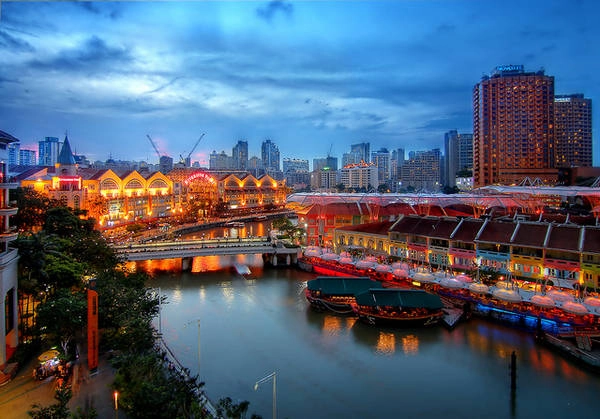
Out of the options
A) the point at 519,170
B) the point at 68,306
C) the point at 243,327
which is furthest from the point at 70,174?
the point at 519,170

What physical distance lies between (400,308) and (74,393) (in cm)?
979

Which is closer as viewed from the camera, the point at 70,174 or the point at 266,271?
the point at 266,271

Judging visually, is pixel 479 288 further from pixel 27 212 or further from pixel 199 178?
pixel 199 178

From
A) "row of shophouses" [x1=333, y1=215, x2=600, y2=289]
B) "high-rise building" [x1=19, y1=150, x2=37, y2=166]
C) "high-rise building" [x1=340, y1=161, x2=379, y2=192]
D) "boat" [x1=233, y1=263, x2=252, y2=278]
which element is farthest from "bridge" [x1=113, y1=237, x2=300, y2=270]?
"high-rise building" [x1=340, y1=161, x2=379, y2=192]

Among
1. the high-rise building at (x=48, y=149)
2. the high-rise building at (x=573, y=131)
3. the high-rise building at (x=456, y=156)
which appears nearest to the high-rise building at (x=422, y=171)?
the high-rise building at (x=456, y=156)

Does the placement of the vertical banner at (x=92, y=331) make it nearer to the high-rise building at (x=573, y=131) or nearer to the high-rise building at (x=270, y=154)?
the high-rise building at (x=573, y=131)

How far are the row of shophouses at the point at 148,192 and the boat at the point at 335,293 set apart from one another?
1657 centimetres

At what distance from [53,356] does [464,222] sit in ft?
53.3

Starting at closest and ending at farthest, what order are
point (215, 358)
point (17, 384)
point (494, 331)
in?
1. point (17, 384)
2. point (215, 358)
3. point (494, 331)

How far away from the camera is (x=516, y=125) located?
50.3m

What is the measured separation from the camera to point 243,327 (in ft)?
47.2

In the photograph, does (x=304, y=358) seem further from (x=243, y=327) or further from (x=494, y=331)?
(x=494, y=331)

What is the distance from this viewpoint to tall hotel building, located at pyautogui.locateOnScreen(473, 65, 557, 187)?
162ft

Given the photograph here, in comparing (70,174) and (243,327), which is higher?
(70,174)
